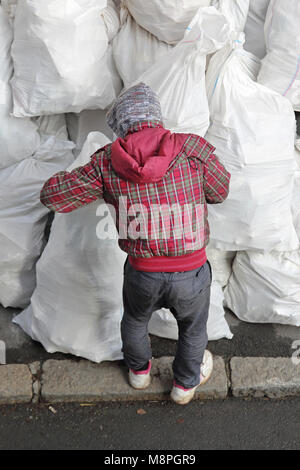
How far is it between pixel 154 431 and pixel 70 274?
0.78m

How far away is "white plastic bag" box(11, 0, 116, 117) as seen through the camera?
2346 mm

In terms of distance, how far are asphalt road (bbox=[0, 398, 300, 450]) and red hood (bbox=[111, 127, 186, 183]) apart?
1.18m

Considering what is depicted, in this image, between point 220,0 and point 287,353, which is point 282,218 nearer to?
point 287,353

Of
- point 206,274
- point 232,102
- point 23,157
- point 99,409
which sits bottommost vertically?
point 99,409

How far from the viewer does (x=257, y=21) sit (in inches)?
108

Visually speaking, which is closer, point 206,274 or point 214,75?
point 206,274

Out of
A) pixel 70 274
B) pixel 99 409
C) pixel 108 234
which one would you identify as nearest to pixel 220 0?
pixel 108 234

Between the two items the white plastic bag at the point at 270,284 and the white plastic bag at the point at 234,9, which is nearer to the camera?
the white plastic bag at the point at 234,9

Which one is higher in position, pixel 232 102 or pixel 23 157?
pixel 232 102

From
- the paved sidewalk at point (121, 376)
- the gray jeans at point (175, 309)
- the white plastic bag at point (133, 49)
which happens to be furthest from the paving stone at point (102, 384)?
the white plastic bag at point (133, 49)

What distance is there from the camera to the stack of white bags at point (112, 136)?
235cm

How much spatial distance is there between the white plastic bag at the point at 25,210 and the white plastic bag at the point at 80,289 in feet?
0.72

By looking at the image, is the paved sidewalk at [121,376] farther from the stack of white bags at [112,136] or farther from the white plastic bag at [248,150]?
the white plastic bag at [248,150]
